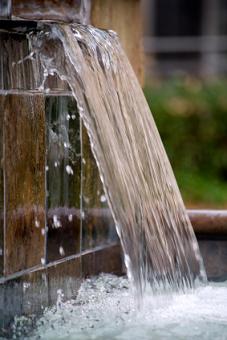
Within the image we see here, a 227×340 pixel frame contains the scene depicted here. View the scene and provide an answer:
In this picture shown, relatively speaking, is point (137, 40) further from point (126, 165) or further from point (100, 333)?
point (100, 333)

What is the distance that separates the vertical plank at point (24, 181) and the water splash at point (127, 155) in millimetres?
205

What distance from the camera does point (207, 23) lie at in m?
16.6

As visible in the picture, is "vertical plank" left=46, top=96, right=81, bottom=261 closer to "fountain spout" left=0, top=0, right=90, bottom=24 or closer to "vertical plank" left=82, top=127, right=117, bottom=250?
"vertical plank" left=82, top=127, right=117, bottom=250

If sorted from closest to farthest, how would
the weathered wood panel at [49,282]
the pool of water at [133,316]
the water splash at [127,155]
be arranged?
the pool of water at [133,316] → the weathered wood panel at [49,282] → the water splash at [127,155]

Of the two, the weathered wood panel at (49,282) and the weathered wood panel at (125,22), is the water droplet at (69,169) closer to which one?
the weathered wood panel at (49,282)

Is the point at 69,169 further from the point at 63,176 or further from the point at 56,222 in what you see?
the point at 56,222

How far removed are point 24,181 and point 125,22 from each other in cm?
150

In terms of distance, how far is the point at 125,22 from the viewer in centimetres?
529

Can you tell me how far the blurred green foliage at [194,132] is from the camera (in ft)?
31.9

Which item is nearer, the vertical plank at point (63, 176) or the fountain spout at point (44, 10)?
the fountain spout at point (44, 10)

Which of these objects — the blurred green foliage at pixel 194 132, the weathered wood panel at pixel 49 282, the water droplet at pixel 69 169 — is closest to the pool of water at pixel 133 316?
the weathered wood panel at pixel 49 282

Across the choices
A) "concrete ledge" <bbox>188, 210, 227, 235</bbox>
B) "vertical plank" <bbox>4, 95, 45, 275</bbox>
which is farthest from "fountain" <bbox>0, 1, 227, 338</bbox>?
"concrete ledge" <bbox>188, 210, 227, 235</bbox>

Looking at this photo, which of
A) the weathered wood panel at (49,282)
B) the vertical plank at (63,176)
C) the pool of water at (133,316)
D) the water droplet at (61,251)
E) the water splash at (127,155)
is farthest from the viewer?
the water droplet at (61,251)

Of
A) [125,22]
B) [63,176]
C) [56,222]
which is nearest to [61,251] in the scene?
[56,222]
